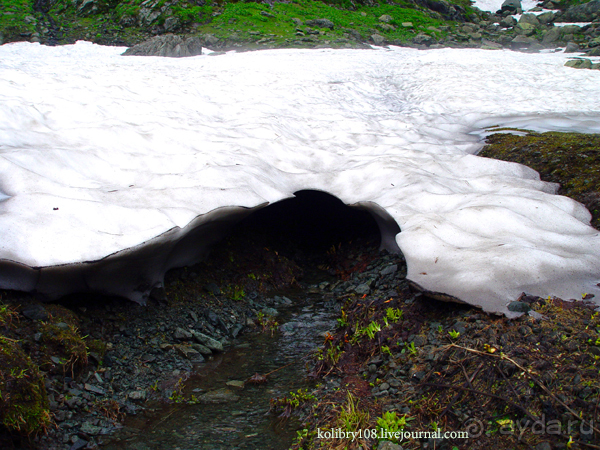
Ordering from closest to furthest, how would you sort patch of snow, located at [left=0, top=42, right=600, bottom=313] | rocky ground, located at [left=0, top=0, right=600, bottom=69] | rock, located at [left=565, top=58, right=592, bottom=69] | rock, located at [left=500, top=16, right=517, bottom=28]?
patch of snow, located at [left=0, top=42, right=600, bottom=313], rock, located at [left=565, top=58, right=592, bottom=69], rocky ground, located at [left=0, top=0, right=600, bottom=69], rock, located at [left=500, top=16, right=517, bottom=28]

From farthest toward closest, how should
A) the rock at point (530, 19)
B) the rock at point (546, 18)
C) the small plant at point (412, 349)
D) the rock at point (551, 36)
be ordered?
the rock at point (546, 18) < the rock at point (530, 19) < the rock at point (551, 36) < the small plant at point (412, 349)

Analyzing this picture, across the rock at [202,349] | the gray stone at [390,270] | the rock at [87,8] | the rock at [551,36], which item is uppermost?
the rock at [551,36]

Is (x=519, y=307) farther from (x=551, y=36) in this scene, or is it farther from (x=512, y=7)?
(x=512, y=7)

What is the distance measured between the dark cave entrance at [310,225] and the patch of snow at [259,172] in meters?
0.64

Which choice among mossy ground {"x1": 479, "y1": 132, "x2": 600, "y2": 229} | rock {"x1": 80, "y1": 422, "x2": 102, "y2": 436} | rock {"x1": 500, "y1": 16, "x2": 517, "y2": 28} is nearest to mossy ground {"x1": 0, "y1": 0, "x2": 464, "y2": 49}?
rock {"x1": 500, "y1": 16, "x2": 517, "y2": 28}

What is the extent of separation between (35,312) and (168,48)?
1665cm

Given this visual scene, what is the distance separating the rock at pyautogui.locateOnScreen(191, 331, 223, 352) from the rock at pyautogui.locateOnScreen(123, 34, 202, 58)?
15.8 m

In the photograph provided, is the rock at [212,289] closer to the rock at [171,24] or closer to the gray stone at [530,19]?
the rock at [171,24]

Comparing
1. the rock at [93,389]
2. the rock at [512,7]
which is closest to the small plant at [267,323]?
the rock at [93,389]

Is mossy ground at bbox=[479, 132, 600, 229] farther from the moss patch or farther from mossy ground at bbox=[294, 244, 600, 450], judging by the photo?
the moss patch

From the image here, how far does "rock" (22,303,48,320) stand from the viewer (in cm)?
368

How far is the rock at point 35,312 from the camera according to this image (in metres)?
3.68

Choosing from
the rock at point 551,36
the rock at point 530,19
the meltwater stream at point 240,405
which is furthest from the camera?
the rock at point 530,19

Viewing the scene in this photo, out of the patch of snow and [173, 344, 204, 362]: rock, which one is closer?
the patch of snow
